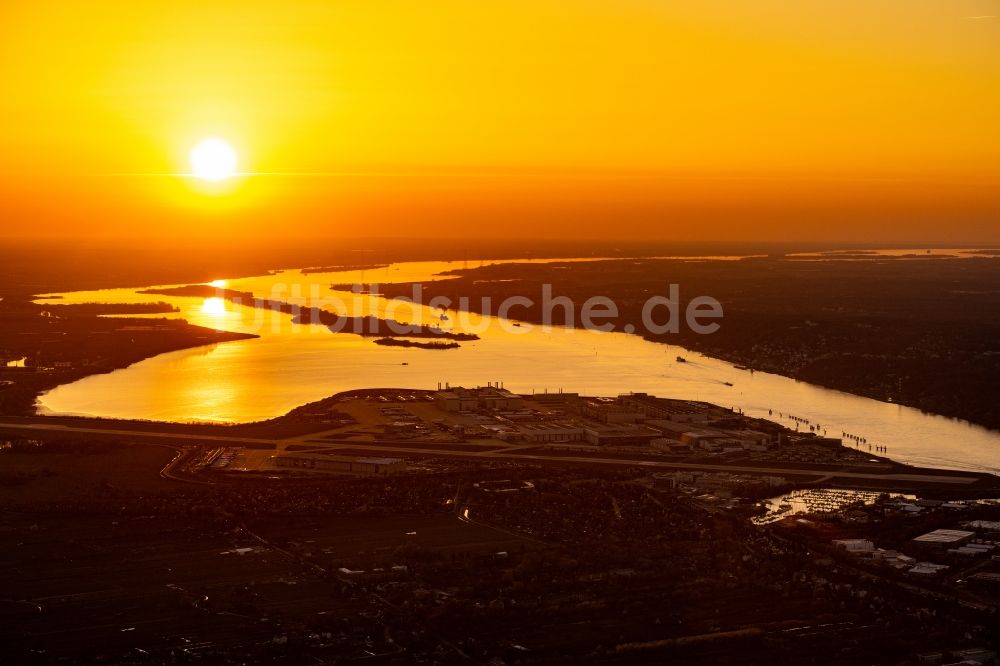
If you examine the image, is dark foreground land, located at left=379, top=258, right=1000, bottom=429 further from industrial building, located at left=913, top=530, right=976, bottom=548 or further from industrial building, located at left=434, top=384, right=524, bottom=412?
industrial building, located at left=913, top=530, right=976, bottom=548

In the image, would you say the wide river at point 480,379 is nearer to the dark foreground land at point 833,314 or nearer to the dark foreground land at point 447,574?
the dark foreground land at point 833,314

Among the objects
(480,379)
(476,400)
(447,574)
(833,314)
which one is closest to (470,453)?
(476,400)

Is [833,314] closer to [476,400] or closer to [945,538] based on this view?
[476,400]

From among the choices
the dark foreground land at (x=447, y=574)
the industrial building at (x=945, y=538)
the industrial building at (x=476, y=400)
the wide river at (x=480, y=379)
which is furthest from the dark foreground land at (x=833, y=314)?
the dark foreground land at (x=447, y=574)

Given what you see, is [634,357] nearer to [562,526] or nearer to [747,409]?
[747,409]

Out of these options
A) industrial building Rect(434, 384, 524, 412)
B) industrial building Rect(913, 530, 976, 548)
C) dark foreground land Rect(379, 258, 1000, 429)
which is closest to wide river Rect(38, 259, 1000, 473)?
dark foreground land Rect(379, 258, 1000, 429)

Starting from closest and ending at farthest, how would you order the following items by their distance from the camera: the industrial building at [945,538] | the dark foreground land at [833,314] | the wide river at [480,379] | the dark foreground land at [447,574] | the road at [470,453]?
the dark foreground land at [447,574]
the industrial building at [945,538]
the road at [470,453]
the wide river at [480,379]
the dark foreground land at [833,314]
